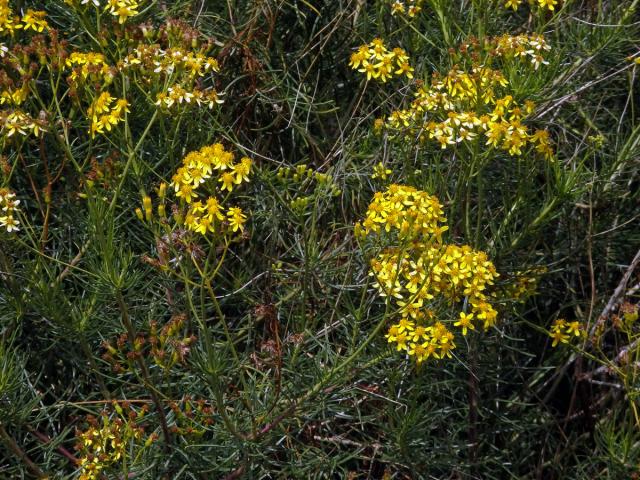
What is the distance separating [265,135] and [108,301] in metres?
1.02

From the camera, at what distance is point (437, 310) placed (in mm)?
2705

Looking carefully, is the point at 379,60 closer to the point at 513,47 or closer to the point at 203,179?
the point at 513,47

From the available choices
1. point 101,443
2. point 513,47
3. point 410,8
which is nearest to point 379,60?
point 410,8

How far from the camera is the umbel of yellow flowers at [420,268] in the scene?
8.14 feet

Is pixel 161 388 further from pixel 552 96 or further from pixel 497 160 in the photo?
pixel 552 96

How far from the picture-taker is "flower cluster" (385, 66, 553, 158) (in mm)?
2779

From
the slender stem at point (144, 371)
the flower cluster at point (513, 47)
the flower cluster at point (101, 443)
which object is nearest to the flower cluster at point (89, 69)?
the slender stem at point (144, 371)

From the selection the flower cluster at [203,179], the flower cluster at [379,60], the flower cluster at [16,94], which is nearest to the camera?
the flower cluster at [203,179]

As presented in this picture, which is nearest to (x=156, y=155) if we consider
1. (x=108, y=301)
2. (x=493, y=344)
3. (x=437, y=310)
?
(x=108, y=301)

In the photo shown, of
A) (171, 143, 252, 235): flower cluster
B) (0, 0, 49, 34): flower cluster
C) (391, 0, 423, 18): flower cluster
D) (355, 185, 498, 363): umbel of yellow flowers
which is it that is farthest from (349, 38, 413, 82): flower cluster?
(0, 0, 49, 34): flower cluster

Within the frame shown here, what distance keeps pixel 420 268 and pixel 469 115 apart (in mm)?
537

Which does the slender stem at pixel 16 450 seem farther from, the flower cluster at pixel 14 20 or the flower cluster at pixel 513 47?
the flower cluster at pixel 513 47

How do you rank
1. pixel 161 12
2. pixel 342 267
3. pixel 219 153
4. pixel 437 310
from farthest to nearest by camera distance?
pixel 161 12
pixel 342 267
pixel 437 310
pixel 219 153

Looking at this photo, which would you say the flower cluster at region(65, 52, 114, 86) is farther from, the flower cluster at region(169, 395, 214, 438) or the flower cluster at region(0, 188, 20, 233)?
Answer: the flower cluster at region(169, 395, 214, 438)
